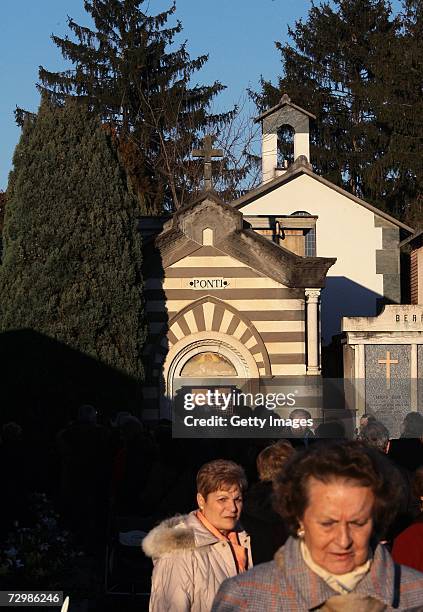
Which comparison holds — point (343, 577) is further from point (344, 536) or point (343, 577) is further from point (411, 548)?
point (411, 548)

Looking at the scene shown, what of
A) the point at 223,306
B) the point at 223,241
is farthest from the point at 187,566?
the point at 223,241

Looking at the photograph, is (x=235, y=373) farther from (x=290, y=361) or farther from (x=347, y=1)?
(x=347, y=1)

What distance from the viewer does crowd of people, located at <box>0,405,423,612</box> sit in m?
3.69

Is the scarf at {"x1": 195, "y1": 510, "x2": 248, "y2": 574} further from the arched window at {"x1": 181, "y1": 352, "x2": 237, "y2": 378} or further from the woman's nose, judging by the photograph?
the arched window at {"x1": 181, "y1": 352, "x2": 237, "y2": 378}

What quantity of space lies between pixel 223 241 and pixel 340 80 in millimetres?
30879

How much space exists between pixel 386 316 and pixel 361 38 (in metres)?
29.6

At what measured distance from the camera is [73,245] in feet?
72.2

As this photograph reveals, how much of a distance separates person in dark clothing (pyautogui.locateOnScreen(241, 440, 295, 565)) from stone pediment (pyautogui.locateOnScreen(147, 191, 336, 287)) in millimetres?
16281

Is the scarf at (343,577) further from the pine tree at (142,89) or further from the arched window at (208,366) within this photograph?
the pine tree at (142,89)

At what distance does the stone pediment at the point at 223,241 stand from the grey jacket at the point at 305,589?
1966 centimetres

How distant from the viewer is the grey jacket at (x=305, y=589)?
3621 mm

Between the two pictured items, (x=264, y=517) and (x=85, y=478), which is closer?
(x=264, y=517)

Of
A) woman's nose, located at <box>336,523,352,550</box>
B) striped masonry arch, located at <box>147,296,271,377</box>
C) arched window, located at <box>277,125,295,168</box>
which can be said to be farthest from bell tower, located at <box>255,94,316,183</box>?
woman's nose, located at <box>336,523,352,550</box>

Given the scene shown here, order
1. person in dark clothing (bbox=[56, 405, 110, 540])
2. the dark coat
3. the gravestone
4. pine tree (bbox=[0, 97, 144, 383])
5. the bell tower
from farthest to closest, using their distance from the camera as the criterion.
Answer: the bell tower → the gravestone → pine tree (bbox=[0, 97, 144, 383]) → person in dark clothing (bbox=[56, 405, 110, 540]) → the dark coat
